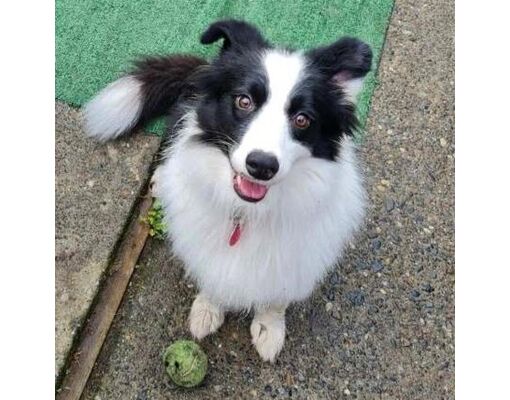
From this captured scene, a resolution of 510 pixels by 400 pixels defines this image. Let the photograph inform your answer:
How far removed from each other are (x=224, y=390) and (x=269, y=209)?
975mm

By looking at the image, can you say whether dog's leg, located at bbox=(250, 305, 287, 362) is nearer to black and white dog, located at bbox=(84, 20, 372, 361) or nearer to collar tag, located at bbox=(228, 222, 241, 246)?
black and white dog, located at bbox=(84, 20, 372, 361)

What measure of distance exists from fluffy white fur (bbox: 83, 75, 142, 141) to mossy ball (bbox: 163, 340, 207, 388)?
3.88 ft

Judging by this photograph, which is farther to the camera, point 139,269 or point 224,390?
point 139,269

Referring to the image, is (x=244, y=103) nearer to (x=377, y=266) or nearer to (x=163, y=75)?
(x=163, y=75)

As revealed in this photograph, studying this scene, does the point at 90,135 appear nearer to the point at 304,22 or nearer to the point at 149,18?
the point at 149,18

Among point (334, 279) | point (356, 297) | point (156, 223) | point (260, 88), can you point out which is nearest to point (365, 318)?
point (356, 297)

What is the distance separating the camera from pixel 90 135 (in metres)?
3.23

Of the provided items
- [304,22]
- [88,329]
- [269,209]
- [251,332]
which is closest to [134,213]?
[88,329]

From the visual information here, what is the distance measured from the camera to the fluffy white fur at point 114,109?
3025 mm

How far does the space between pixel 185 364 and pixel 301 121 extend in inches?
47.4

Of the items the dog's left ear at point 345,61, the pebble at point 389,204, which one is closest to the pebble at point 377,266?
the pebble at point 389,204

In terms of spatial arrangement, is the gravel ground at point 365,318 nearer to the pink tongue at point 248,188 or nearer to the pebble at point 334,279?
the pebble at point 334,279

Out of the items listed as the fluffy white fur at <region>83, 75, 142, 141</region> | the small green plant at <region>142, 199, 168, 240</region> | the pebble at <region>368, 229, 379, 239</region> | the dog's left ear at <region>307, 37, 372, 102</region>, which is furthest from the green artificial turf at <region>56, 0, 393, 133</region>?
the dog's left ear at <region>307, 37, 372, 102</region>

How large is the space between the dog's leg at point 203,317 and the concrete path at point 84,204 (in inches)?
19.2
